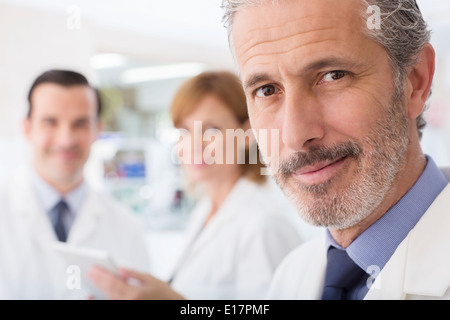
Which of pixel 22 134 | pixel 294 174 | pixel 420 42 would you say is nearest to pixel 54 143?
pixel 22 134

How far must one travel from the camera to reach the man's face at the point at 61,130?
0.81m

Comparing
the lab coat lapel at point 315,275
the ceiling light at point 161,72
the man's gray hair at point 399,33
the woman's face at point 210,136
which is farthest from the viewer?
the ceiling light at point 161,72

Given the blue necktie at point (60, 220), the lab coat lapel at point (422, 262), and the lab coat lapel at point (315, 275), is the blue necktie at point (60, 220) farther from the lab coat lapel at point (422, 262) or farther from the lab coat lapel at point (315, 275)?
the lab coat lapel at point (422, 262)

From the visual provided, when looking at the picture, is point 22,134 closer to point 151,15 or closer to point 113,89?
point 113,89

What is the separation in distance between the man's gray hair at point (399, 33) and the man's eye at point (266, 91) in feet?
0.28

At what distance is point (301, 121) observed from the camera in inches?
19.8

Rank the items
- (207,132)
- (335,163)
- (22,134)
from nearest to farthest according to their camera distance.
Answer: (335,163) → (207,132) → (22,134)

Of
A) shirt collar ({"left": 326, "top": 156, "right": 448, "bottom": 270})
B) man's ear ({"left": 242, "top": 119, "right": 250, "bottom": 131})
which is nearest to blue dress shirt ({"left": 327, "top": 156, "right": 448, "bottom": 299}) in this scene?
shirt collar ({"left": 326, "top": 156, "right": 448, "bottom": 270})

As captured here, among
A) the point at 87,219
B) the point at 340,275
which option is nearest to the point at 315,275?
the point at 340,275

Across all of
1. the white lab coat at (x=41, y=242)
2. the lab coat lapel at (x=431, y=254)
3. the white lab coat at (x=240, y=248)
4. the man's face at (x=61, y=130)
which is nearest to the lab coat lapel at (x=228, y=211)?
the white lab coat at (x=240, y=248)

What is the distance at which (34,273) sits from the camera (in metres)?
0.82

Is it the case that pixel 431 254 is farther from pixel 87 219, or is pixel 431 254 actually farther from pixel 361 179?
pixel 87 219

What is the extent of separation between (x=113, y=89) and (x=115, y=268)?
37 cm

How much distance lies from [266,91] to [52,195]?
0.47 meters
